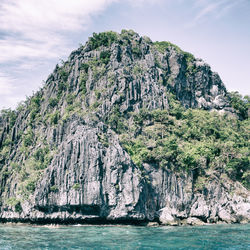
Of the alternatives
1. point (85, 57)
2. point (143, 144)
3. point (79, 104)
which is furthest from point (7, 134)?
point (143, 144)

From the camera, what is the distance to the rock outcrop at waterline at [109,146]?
4294cm

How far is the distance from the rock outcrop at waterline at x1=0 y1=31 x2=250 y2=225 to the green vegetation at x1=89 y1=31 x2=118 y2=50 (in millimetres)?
237

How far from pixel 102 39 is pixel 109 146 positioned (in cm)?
3647

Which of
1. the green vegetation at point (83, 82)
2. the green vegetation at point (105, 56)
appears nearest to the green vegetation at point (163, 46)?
the green vegetation at point (105, 56)

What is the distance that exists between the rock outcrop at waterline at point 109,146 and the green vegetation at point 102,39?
0.24 m

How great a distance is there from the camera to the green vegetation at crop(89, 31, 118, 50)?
7438cm

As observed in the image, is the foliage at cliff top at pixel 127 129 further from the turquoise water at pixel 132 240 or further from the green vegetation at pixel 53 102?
the turquoise water at pixel 132 240

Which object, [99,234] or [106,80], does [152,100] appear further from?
[99,234]

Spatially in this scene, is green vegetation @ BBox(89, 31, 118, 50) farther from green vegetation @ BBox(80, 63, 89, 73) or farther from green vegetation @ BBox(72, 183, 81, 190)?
green vegetation @ BBox(72, 183, 81, 190)

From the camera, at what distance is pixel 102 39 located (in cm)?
7456

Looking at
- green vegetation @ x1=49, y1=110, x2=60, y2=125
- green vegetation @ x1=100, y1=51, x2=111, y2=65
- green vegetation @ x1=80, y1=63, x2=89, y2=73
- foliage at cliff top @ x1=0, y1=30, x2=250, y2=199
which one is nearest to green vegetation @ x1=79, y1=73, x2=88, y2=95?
foliage at cliff top @ x1=0, y1=30, x2=250, y2=199

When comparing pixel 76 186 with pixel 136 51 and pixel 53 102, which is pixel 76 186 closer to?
pixel 53 102

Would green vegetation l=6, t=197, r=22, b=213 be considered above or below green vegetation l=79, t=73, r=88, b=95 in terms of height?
below

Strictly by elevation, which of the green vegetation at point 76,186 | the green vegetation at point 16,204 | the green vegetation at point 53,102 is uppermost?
the green vegetation at point 53,102
